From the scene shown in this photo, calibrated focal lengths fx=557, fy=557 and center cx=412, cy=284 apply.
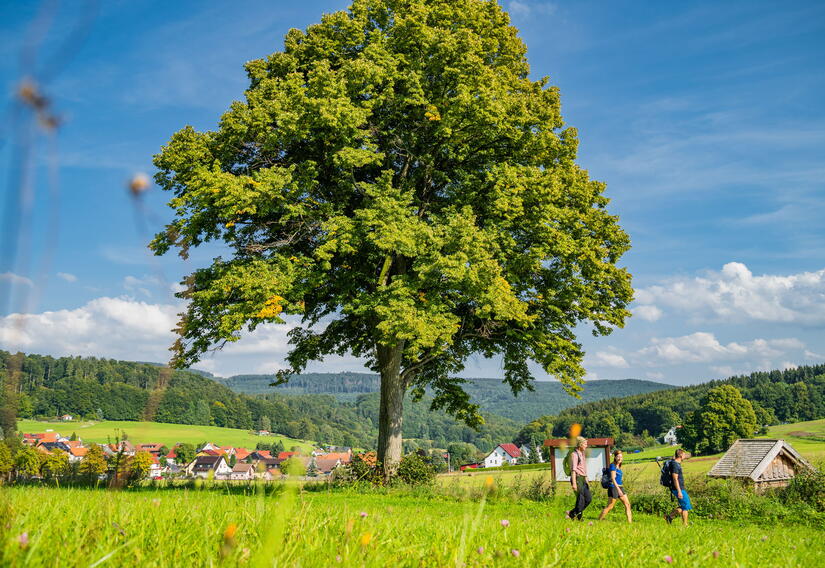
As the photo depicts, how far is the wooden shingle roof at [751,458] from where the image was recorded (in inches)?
826

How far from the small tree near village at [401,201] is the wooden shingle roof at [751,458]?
324 inches

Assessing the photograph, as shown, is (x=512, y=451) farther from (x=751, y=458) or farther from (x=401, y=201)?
(x=401, y=201)

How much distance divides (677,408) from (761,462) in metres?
132

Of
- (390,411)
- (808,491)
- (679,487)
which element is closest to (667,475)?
(679,487)

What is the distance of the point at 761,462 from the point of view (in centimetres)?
2148

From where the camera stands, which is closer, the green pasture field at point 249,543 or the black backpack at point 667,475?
the green pasture field at point 249,543

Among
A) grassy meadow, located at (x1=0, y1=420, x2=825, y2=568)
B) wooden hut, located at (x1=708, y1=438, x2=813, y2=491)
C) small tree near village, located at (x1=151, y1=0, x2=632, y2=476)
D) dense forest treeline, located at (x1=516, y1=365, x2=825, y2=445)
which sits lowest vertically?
dense forest treeline, located at (x1=516, y1=365, x2=825, y2=445)

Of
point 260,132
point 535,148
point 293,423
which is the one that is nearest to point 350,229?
point 260,132

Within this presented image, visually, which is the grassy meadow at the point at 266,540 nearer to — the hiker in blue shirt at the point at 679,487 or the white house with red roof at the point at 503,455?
the hiker in blue shirt at the point at 679,487

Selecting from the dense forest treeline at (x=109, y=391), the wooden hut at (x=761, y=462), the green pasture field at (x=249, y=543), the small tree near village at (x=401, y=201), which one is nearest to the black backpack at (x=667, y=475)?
the small tree near village at (x=401, y=201)

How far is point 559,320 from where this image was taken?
19047 millimetres

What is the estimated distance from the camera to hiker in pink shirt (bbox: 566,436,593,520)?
10472 millimetres

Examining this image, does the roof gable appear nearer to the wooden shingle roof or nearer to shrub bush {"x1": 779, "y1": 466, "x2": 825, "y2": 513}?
the wooden shingle roof

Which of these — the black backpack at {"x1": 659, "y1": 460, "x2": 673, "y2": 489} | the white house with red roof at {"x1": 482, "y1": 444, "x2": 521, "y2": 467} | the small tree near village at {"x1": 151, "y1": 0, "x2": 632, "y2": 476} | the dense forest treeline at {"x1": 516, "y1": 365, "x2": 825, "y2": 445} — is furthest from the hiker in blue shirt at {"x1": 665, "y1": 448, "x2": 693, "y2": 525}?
the white house with red roof at {"x1": 482, "y1": 444, "x2": 521, "y2": 467}
